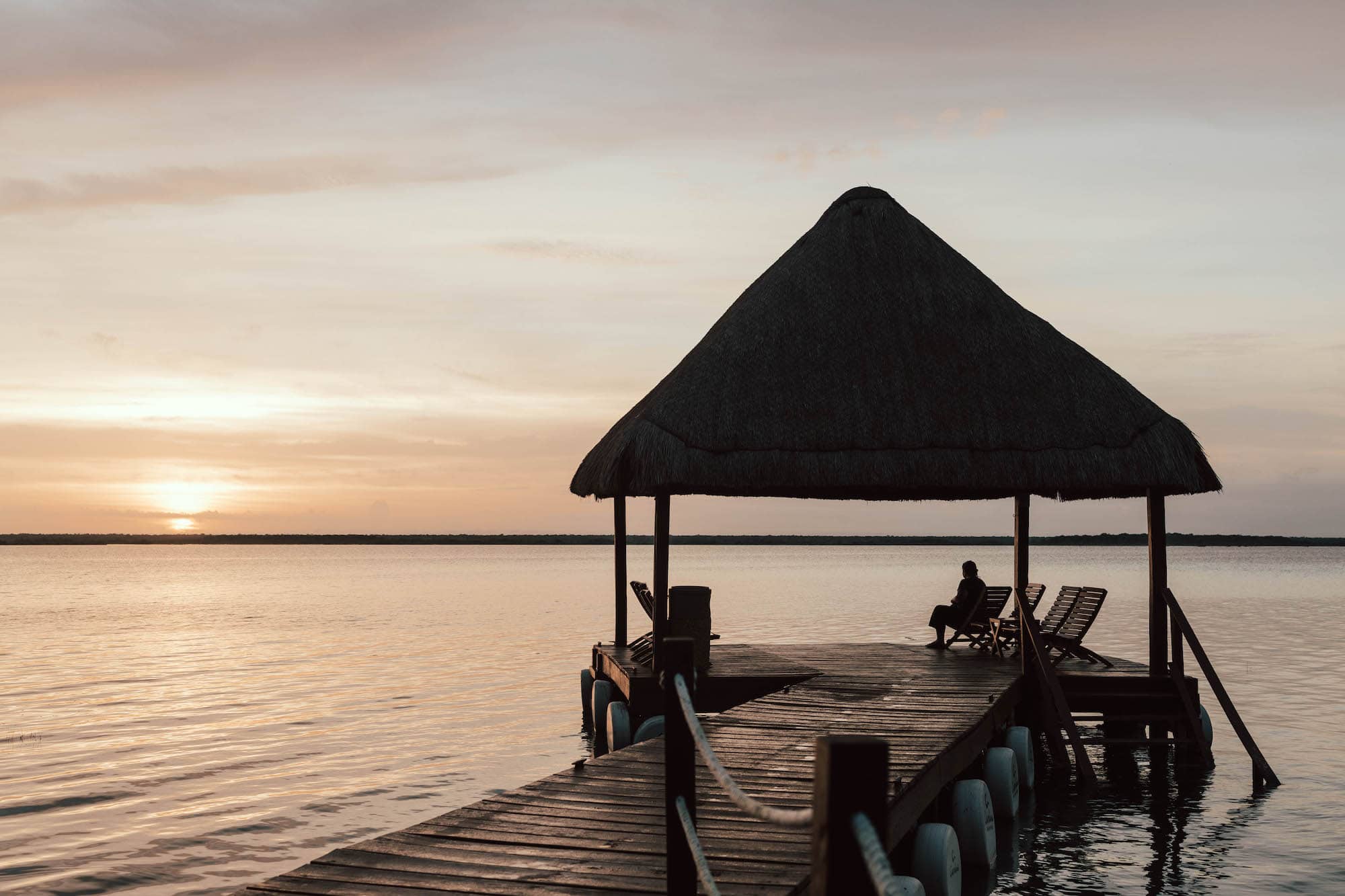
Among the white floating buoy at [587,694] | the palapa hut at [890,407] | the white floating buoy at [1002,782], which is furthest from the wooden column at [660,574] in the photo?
the white floating buoy at [587,694]

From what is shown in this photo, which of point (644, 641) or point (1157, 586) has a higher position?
point (1157, 586)

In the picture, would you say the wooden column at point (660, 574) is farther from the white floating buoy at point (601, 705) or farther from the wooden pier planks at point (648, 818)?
the white floating buoy at point (601, 705)

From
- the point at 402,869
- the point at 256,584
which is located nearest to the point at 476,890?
the point at 402,869

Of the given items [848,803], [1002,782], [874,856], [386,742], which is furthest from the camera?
[386,742]

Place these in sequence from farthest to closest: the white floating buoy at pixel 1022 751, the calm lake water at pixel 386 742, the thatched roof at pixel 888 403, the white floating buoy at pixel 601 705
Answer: the white floating buoy at pixel 601 705 < the white floating buoy at pixel 1022 751 < the thatched roof at pixel 888 403 < the calm lake water at pixel 386 742

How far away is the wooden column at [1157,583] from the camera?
462 inches

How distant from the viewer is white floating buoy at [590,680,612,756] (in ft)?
46.0

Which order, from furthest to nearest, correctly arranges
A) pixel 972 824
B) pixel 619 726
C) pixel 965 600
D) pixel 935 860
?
pixel 965 600, pixel 619 726, pixel 972 824, pixel 935 860

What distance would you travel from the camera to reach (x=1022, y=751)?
37.5ft

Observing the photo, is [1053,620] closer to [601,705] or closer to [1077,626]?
[1077,626]

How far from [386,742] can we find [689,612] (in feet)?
17.6

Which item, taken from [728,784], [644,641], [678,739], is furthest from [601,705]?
[728,784]

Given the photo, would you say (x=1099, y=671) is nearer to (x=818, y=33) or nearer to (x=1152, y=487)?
(x=1152, y=487)

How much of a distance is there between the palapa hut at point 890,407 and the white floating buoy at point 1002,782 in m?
2.35
